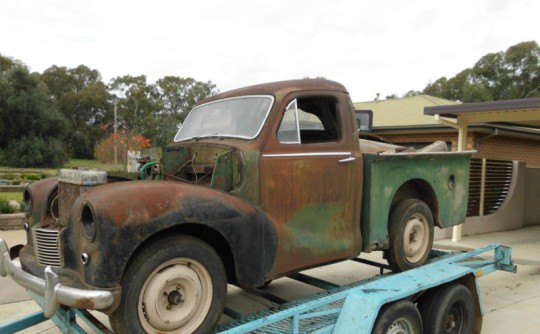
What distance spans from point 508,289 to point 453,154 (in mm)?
2818

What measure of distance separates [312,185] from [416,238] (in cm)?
162

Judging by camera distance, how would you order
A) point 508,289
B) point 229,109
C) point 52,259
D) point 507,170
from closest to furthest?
point 52,259, point 229,109, point 508,289, point 507,170

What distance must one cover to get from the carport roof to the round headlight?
7370mm

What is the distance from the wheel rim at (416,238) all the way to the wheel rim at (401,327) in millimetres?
811

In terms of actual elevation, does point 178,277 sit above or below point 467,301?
above

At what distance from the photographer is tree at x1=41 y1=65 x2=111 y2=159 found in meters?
49.1

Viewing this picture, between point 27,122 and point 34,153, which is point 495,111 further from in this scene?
point 27,122

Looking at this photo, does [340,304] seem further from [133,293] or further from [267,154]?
[133,293]

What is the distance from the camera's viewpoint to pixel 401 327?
3.59 metres

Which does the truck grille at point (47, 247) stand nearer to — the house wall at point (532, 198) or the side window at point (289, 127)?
the side window at point (289, 127)

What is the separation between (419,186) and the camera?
458 centimetres

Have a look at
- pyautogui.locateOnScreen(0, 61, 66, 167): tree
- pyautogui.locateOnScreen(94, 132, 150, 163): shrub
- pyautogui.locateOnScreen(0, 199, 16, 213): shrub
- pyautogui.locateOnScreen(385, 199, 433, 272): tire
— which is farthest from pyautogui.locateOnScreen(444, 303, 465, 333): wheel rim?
pyautogui.locateOnScreen(0, 61, 66, 167): tree

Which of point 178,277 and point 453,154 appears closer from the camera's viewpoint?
point 178,277

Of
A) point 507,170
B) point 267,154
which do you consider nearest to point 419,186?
point 267,154
